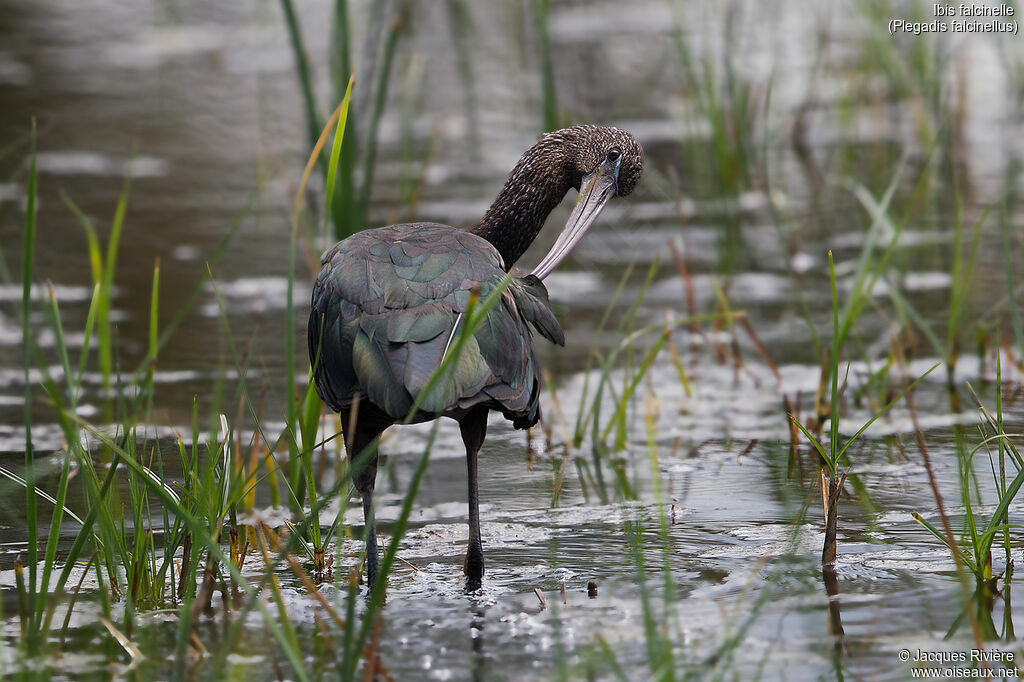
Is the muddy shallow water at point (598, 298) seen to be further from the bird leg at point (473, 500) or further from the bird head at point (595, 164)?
the bird head at point (595, 164)

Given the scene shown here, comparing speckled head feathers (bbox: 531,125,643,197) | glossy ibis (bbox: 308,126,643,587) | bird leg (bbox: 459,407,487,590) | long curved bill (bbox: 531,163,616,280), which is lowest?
bird leg (bbox: 459,407,487,590)

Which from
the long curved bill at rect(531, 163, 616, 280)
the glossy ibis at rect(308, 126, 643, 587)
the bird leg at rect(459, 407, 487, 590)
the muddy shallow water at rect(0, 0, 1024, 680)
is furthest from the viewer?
the long curved bill at rect(531, 163, 616, 280)

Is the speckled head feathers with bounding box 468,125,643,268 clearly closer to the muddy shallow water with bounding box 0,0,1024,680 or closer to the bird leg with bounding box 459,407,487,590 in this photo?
the muddy shallow water with bounding box 0,0,1024,680

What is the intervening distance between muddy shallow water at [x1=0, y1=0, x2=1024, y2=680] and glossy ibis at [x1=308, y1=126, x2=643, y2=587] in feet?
0.74

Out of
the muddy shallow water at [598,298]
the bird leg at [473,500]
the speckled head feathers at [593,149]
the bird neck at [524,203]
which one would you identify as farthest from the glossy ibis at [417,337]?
the speckled head feathers at [593,149]

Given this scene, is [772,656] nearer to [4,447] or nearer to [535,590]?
[535,590]

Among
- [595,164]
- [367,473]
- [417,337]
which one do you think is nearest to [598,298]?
[595,164]

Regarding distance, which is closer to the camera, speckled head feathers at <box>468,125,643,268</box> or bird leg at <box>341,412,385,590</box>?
bird leg at <box>341,412,385,590</box>

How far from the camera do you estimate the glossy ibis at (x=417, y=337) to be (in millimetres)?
3293

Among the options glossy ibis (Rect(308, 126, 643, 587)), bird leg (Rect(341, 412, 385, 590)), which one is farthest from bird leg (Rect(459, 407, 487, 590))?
bird leg (Rect(341, 412, 385, 590))

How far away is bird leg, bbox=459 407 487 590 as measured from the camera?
3.51 m

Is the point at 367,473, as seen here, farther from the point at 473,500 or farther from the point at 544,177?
the point at 544,177

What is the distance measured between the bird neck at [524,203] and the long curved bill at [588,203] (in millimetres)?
82

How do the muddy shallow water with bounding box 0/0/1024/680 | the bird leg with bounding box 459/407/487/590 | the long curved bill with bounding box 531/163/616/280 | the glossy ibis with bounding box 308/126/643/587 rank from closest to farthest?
the muddy shallow water with bounding box 0/0/1024/680
the glossy ibis with bounding box 308/126/643/587
the bird leg with bounding box 459/407/487/590
the long curved bill with bounding box 531/163/616/280
